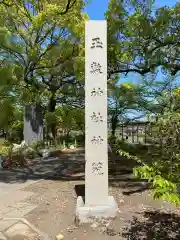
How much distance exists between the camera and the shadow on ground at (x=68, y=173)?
7207 mm

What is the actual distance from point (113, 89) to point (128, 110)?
7.25 feet

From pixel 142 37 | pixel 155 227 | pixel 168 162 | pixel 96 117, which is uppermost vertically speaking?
pixel 142 37

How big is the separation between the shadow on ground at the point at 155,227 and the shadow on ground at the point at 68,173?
1.38 meters

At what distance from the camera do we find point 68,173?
29.9 feet

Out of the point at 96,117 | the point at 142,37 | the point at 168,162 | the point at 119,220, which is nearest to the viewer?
the point at 168,162

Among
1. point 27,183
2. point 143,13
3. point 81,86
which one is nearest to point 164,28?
point 143,13

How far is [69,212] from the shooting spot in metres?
5.48

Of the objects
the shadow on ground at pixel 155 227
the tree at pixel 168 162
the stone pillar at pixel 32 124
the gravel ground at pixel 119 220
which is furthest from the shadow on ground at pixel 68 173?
the stone pillar at pixel 32 124

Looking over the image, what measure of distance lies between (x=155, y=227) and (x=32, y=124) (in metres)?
11.3

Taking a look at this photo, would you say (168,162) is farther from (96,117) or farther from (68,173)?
(68,173)

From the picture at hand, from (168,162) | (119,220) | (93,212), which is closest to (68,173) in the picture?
(93,212)

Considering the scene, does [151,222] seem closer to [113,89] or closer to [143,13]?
[143,13]

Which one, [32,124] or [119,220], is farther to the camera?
[32,124]

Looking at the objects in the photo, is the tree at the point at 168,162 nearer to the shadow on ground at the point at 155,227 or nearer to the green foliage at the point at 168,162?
the green foliage at the point at 168,162
